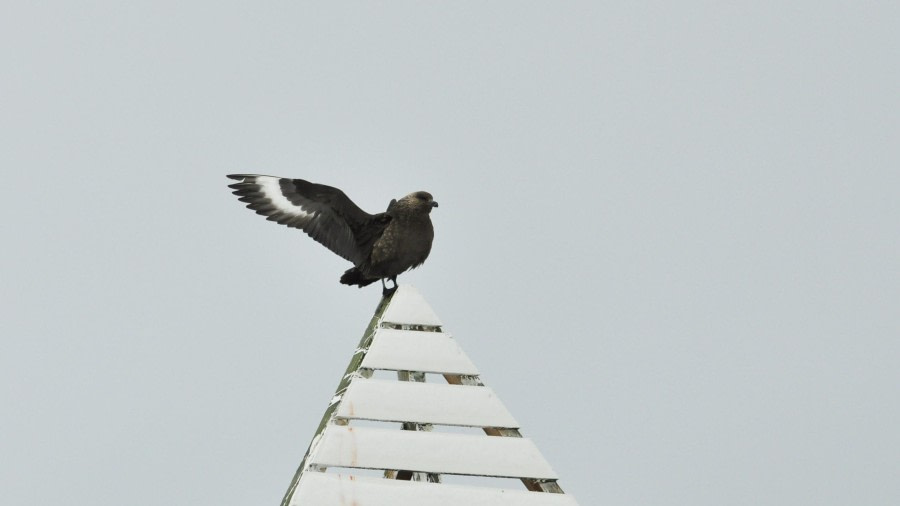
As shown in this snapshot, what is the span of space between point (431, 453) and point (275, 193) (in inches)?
171

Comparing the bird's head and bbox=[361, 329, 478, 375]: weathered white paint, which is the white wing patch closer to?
the bird's head

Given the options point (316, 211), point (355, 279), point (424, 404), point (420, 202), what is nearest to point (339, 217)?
point (316, 211)

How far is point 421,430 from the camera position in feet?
38.4

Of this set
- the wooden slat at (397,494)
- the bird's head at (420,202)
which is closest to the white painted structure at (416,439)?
the wooden slat at (397,494)

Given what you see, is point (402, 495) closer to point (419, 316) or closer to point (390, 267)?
point (419, 316)

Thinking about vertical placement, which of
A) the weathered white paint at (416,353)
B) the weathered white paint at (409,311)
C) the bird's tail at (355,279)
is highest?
the bird's tail at (355,279)

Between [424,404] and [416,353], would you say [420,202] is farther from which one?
[424,404]

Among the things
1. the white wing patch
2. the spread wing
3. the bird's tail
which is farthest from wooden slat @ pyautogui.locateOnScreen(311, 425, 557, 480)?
the white wing patch

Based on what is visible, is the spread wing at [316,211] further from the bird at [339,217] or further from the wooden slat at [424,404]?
the wooden slat at [424,404]

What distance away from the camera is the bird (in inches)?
555

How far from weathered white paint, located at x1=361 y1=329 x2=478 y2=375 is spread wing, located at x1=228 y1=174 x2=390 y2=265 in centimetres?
270

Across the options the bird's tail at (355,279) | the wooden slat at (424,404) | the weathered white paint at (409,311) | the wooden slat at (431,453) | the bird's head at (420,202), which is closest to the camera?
the wooden slat at (431,453)

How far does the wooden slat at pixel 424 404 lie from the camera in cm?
1130

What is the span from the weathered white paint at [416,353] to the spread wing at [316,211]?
2.70m
